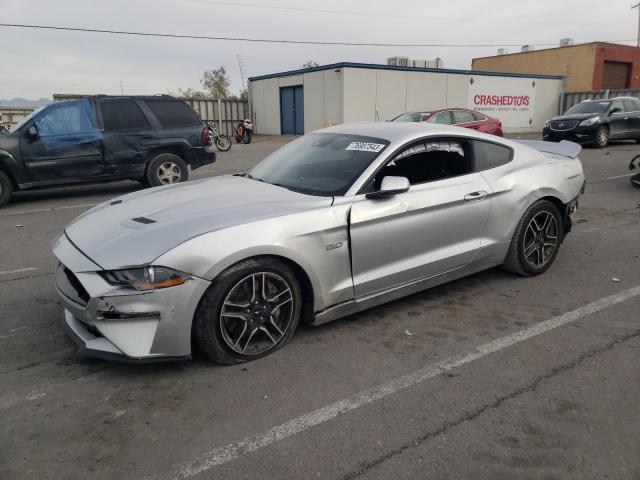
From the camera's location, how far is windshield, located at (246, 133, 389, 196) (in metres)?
3.73

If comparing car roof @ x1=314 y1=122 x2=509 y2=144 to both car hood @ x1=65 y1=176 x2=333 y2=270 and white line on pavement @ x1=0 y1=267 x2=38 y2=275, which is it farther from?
white line on pavement @ x1=0 y1=267 x2=38 y2=275

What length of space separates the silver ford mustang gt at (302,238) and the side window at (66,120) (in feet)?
19.3

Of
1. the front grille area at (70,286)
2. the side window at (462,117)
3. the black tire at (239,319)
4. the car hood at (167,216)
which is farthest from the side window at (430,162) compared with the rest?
the side window at (462,117)

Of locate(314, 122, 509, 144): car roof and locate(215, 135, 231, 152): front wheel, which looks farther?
locate(215, 135, 231, 152): front wheel

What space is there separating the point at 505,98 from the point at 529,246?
86.4 feet

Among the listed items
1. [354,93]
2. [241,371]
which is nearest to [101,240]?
[241,371]

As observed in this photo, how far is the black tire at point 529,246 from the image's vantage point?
456 centimetres

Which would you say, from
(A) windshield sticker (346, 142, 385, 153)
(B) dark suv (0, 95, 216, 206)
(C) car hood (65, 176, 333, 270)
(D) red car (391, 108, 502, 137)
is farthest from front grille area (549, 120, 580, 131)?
(C) car hood (65, 176, 333, 270)

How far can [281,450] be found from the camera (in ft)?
7.93

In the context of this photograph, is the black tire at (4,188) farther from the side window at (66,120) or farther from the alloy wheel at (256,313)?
the alloy wheel at (256,313)

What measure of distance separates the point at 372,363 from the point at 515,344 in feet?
3.44

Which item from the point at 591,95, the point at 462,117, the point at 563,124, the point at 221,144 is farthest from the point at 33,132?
the point at 591,95

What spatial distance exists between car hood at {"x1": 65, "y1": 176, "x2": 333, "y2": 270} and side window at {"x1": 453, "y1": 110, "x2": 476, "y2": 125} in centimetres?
1125

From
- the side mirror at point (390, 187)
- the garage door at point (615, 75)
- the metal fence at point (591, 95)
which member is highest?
the garage door at point (615, 75)
